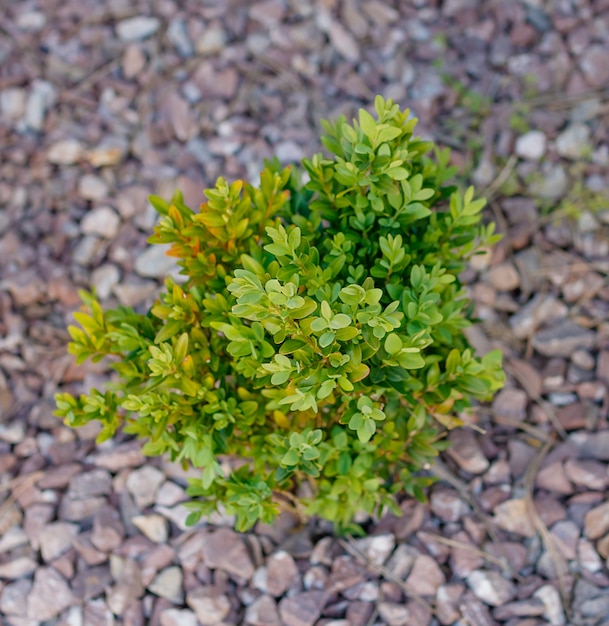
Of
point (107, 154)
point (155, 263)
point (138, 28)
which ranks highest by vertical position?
point (138, 28)

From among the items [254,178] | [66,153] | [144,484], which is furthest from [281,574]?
[66,153]

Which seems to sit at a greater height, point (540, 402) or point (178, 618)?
point (540, 402)

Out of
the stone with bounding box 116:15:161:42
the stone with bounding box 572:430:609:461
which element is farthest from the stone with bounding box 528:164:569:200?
the stone with bounding box 116:15:161:42

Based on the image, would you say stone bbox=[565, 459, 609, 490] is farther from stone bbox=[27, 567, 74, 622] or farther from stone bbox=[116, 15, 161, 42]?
stone bbox=[116, 15, 161, 42]

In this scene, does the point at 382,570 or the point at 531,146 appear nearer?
the point at 382,570

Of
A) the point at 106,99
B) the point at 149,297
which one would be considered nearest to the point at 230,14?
the point at 106,99

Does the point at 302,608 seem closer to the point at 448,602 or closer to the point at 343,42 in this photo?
the point at 448,602

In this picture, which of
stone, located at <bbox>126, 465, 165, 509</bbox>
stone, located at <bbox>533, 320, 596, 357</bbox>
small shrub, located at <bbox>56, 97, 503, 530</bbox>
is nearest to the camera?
small shrub, located at <bbox>56, 97, 503, 530</bbox>

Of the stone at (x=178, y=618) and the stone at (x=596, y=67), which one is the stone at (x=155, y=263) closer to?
the stone at (x=178, y=618)
